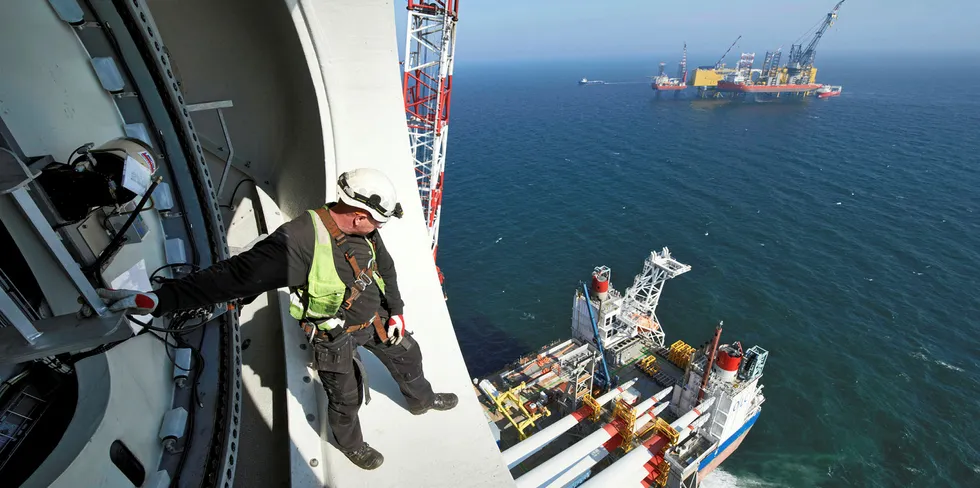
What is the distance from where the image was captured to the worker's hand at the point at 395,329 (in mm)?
4508

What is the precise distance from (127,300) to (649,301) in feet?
84.2

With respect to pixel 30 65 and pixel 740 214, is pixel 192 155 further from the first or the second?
pixel 740 214

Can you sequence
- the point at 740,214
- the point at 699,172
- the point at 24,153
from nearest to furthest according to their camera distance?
the point at 24,153 < the point at 740,214 < the point at 699,172

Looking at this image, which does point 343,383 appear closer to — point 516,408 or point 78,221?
point 78,221

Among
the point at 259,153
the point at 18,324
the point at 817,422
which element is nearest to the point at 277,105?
the point at 259,153

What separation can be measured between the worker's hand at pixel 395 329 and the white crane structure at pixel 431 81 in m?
12.3

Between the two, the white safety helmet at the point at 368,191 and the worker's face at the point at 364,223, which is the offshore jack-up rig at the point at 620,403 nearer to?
the worker's face at the point at 364,223

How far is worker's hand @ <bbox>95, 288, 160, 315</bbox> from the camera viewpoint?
2.51m

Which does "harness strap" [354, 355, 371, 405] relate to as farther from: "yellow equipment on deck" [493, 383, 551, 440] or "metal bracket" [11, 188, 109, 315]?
"yellow equipment on deck" [493, 383, 551, 440]

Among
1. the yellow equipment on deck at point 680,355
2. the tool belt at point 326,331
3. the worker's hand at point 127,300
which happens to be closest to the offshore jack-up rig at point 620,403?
the yellow equipment on deck at point 680,355

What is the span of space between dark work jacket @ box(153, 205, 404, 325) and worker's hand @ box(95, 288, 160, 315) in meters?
0.20

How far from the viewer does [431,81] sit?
19.0 metres

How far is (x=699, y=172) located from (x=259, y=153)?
5285 cm

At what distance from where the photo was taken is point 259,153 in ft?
19.5
